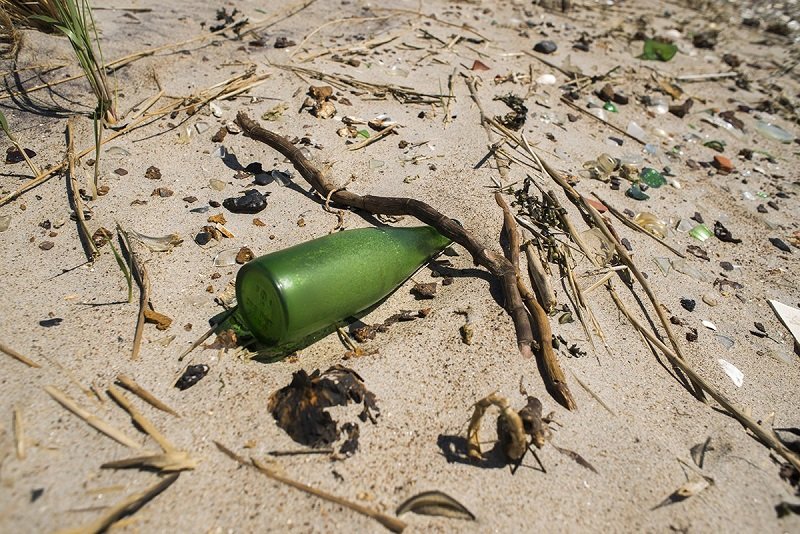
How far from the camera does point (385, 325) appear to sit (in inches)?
66.8

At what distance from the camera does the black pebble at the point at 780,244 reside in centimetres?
240

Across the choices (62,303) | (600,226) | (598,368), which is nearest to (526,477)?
(598,368)

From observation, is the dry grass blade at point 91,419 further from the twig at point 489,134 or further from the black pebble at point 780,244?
the black pebble at point 780,244

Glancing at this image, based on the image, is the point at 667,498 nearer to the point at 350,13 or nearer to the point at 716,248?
the point at 716,248

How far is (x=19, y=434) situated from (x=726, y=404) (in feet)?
6.18

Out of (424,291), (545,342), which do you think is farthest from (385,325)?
(545,342)

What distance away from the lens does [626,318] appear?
1.87 metres

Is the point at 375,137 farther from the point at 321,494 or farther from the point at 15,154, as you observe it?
the point at 321,494

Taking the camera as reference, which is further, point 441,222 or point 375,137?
point 375,137

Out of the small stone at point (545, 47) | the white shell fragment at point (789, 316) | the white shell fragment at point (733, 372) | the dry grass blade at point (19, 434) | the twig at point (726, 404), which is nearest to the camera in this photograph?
the dry grass blade at point (19, 434)

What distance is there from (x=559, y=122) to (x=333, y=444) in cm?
209

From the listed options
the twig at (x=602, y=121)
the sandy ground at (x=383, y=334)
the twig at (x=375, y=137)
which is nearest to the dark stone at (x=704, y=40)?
the sandy ground at (x=383, y=334)

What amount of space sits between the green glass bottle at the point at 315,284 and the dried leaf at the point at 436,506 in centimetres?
52

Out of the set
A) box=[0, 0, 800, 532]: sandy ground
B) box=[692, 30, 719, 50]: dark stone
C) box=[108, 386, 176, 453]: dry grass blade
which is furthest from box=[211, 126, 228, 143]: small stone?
box=[692, 30, 719, 50]: dark stone
